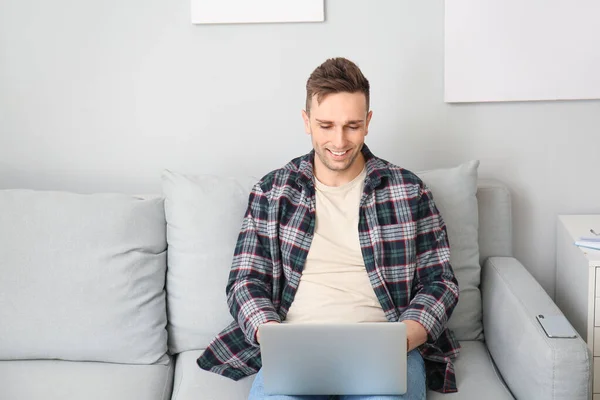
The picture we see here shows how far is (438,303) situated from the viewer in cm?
179

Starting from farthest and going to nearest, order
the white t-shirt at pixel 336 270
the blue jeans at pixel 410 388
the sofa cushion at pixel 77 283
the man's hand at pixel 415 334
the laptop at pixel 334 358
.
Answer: the sofa cushion at pixel 77 283
the white t-shirt at pixel 336 270
the man's hand at pixel 415 334
the blue jeans at pixel 410 388
the laptop at pixel 334 358

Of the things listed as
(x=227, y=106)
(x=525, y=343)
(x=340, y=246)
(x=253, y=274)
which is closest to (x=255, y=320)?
(x=253, y=274)

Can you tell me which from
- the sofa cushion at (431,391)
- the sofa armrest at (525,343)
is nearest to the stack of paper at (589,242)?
the sofa armrest at (525,343)

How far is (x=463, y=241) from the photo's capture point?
6.70 ft

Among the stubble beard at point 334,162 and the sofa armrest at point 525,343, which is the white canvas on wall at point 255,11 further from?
the sofa armrest at point 525,343

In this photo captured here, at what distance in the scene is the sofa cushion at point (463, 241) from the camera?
2027mm

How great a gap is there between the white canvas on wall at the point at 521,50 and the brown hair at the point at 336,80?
55 centimetres

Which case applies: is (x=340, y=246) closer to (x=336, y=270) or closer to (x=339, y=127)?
(x=336, y=270)

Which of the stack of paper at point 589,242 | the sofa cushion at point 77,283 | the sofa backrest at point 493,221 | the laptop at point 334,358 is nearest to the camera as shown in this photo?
the laptop at point 334,358

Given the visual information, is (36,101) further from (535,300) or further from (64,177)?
(535,300)

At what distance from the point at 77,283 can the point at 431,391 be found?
3.11 ft

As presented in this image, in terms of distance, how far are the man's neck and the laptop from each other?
0.56m

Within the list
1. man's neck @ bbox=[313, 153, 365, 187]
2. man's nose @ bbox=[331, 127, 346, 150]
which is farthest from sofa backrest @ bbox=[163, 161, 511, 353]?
man's nose @ bbox=[331, 127, 346, 150]

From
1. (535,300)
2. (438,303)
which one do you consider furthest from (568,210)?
(438,303)
